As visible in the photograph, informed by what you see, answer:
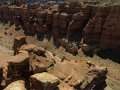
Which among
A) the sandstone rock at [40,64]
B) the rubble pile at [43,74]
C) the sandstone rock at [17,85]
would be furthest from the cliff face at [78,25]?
the sandstone rock at [17,85]

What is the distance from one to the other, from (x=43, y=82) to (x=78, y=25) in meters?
59.0

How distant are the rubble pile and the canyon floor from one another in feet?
16.4

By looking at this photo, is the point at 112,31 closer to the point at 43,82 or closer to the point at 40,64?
the point at 40,64

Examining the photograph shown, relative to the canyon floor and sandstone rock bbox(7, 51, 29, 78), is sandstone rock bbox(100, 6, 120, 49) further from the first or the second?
sandstone rock bbox(7, 51, 29, 78)

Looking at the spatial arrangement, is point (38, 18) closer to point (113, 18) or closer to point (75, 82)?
point (113, 18)

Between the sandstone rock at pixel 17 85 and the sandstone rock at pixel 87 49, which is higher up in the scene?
the sandstone rock at pixel 17 85

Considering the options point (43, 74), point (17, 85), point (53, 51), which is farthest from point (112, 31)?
point (17, 85)

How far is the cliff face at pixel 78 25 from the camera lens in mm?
72250

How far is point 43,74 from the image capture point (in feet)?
91.2

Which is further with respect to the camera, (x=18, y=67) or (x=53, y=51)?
(x=53, y=51)

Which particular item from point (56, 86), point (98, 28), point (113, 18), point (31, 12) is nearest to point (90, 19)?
point (98, 28)

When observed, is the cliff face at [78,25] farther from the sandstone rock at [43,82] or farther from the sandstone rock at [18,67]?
the sandstone rock at [43,82]

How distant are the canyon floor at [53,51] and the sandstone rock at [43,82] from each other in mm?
9736

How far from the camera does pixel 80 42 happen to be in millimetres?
78938
